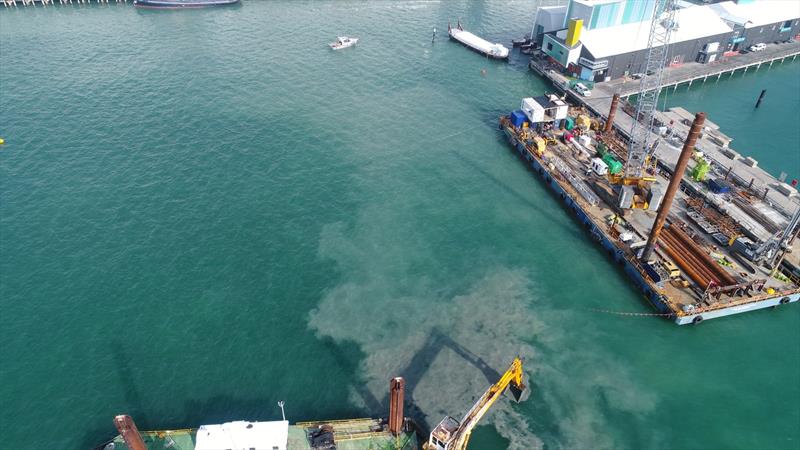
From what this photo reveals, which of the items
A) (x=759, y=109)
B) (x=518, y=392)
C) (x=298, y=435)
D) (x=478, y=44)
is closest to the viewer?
(x=298, y=435)

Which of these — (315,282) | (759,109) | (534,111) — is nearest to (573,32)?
(534,111)

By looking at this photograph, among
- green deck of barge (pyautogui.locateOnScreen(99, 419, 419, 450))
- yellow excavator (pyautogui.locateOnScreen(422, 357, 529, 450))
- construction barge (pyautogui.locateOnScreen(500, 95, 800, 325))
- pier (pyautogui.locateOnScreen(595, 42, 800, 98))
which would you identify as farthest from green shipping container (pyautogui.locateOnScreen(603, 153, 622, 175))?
green deck of barge (pyautogui.locateOnScreen(99, 419, 419, 450))

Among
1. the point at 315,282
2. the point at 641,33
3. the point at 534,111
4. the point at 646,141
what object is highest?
the point at 641,33

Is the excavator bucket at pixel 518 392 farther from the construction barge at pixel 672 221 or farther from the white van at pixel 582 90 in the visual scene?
the white van at pixel 582 90

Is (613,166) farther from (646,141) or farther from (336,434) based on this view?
(336,434)

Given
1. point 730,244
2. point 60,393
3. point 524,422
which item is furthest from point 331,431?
point 730,244

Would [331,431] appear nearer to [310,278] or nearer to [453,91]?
[310,278]

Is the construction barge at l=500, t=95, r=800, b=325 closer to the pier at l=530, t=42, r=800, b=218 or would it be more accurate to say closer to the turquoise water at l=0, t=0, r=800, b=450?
the pier at l=530, t=42, r=800, b=218

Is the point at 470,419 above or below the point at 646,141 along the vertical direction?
below
